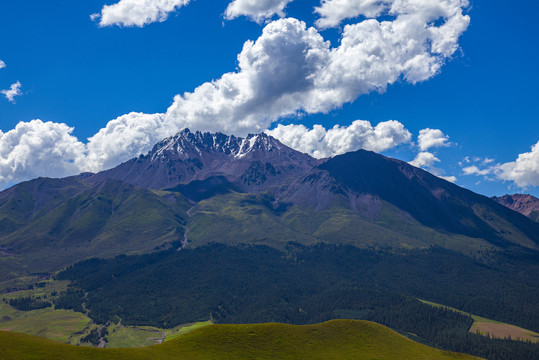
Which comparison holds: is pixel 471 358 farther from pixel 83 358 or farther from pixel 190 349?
pixel 83 358

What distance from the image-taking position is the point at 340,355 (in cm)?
15550

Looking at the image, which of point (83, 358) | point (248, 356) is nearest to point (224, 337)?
point (248, 356)

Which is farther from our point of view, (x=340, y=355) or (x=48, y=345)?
(x=340, y=355)

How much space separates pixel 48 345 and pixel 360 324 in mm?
133365

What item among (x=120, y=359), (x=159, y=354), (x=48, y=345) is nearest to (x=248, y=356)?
(x=159, y=354)

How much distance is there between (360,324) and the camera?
184000 mm

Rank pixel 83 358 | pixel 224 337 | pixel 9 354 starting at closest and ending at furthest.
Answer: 1. pixel 9 354
2. pixel 83 358
3. pixel 224 337

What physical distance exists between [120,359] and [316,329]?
90.0 m

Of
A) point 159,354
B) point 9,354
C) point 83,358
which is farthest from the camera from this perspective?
point 159,354

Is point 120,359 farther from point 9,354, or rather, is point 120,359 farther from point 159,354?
point 9,354

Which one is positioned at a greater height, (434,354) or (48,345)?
(48,345)

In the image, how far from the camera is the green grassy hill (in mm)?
120000

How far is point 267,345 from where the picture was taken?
154 m

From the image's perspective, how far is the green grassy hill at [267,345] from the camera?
120 m
